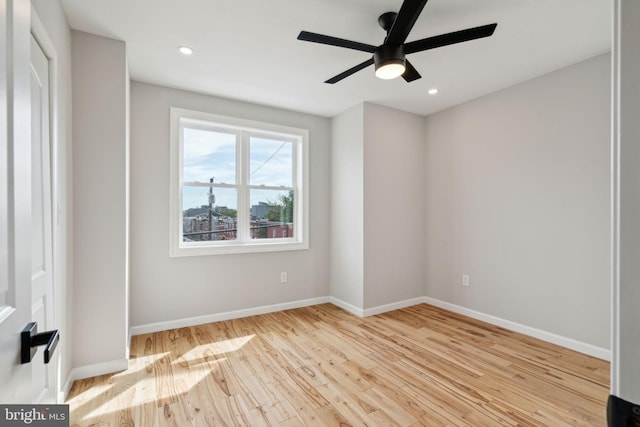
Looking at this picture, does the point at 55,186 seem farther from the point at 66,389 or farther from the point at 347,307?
the point at 347,307

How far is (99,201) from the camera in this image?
7.54ft

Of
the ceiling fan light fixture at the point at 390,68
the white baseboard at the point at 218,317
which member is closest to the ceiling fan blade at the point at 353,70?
the ceiling fan light fixture at the point at 390,68

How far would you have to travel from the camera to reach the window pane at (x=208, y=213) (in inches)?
137

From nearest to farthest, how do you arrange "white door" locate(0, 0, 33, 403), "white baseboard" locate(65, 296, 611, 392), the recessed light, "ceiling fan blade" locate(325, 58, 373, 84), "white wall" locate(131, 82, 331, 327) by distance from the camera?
"white door" locate(0, 0, 33, 403)
"ceiling fan blade" locate(325, 58, 373, 84)
"white baseboard" locate(65, 296, 611, 392)
the recessed light
"white wall" locate(131, 82, 331, 327)

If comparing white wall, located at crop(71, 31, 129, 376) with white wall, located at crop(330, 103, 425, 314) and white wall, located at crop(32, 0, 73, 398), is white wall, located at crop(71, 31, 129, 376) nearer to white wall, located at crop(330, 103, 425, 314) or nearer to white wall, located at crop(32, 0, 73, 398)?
white wall, located at crop(32, 0, 73, 398)

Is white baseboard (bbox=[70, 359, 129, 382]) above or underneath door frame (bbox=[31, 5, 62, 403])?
underneath

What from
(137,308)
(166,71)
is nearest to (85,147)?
(166,71)

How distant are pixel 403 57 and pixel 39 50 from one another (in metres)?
2.12

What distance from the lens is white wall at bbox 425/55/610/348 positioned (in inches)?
105

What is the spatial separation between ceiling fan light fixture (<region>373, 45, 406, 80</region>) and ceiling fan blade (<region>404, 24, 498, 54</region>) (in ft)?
0.24

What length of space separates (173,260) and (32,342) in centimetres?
272

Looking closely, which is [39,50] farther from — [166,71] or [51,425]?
[51,425]

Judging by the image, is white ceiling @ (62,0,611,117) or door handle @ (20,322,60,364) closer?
door handle @ (20,322,60,364)

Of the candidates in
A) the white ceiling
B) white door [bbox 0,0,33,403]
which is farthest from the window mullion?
white door [bbox 0,0,33,403]
